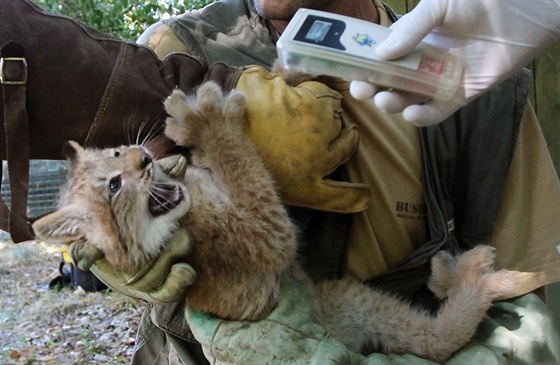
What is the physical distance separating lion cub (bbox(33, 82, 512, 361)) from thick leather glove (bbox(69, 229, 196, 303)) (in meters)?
0.04

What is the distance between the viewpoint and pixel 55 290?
642 cm

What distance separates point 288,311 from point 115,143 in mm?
740

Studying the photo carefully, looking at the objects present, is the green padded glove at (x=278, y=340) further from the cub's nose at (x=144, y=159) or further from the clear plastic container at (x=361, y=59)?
the clear plastic container at (x=361, y=59)

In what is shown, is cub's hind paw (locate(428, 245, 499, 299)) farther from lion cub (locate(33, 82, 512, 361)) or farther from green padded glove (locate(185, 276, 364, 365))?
green padded glove (locate(185, 276, 364, 365))

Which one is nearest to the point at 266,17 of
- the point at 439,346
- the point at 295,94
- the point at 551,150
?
the point at 295,94

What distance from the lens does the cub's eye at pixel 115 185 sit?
2158 millimetres

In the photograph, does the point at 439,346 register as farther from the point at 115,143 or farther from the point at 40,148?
the point at 40,148

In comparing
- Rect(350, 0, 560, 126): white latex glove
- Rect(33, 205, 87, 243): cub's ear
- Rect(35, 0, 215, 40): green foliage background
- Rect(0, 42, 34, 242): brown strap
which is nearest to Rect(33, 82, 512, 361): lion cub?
Rect(33, 205, 87, 243): cub's ear

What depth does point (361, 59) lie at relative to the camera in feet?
5.53

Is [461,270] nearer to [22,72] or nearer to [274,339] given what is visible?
[274,339]

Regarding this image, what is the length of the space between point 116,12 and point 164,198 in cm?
279

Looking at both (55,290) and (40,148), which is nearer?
(40,148)

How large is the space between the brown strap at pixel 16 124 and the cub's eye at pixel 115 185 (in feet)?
1.10

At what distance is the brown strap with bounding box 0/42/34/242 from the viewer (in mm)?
1746
